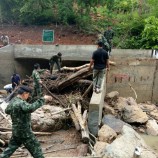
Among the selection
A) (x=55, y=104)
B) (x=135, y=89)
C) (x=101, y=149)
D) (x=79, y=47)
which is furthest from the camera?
(x=79, y=47)

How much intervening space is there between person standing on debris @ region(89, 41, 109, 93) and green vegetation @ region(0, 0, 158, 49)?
9729 millimetres

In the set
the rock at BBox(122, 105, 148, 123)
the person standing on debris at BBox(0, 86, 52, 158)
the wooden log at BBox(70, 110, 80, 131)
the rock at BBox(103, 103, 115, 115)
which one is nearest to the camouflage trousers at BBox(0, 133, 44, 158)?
the person standing on debris at BBox(0, 86, 52, 158)

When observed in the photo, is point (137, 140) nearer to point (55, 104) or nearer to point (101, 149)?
point (101, 149)

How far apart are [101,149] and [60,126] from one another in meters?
2.17

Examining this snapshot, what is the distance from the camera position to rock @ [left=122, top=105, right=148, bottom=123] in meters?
11.9

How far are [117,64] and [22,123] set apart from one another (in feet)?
27.0

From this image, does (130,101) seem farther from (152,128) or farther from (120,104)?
(152,128)

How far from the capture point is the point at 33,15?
22.7 m

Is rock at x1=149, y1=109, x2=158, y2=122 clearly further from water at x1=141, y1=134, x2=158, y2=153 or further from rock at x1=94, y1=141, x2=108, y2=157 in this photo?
rock at x1=94, y1=141, x2=108, y2=157

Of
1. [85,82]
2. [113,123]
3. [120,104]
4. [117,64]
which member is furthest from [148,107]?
[113,123]

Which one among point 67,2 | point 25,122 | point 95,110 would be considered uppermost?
Answer: point 67,2

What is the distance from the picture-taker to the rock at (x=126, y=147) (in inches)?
275

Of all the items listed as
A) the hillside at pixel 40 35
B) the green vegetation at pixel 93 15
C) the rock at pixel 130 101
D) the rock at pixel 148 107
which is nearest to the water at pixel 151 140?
the rock at pixel 130 101

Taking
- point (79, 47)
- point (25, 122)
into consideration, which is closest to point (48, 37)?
point (79, 47)
